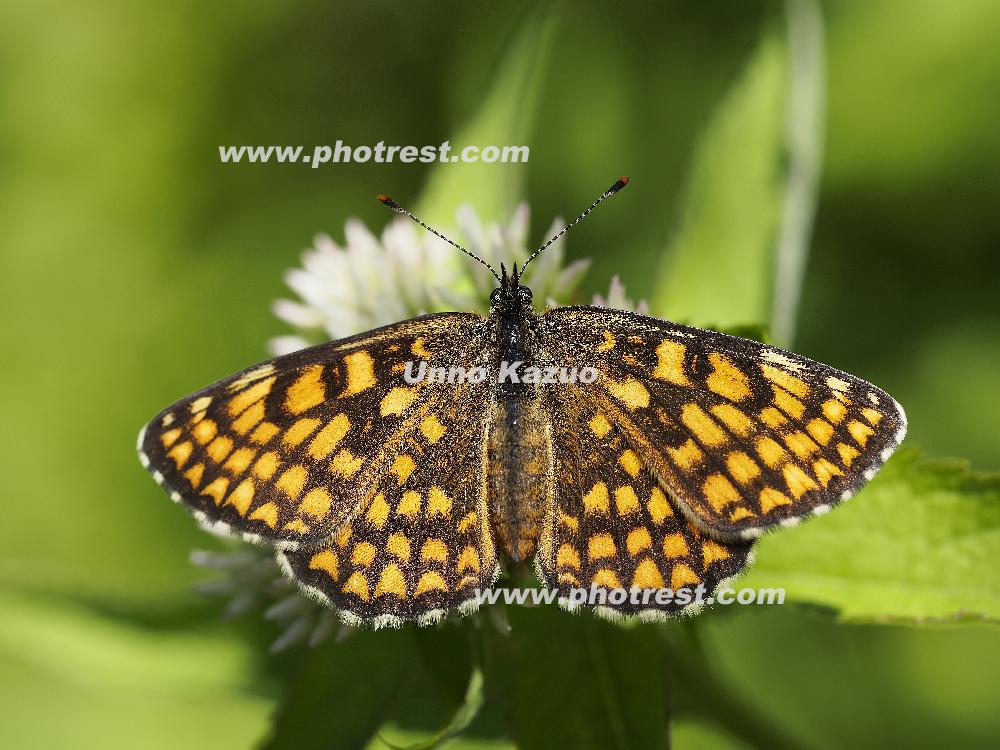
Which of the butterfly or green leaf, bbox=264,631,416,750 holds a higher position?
the butterfly

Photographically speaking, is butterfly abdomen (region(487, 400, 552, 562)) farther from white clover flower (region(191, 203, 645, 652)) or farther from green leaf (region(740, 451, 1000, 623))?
green leaf (region(740, 451, 1000, 623))

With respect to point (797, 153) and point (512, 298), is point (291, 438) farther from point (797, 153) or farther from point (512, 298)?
point (797, 153)

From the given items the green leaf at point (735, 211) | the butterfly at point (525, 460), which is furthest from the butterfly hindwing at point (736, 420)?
the green leaf at point (735, 211)

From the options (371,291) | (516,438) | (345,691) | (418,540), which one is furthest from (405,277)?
(345,691)

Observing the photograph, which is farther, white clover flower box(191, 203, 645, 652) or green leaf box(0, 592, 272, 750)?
green leaf box(0, 592, 272, 750)
